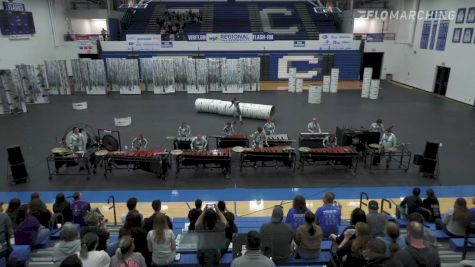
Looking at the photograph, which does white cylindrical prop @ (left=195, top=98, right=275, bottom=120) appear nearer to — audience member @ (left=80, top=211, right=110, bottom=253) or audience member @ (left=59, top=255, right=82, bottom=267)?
audience member @ (left=80, top=211, right=110, bottom=253)

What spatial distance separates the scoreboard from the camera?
20.5 m

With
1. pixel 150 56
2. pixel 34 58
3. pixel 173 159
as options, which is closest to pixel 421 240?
pixel 173 159

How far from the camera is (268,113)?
17031mm

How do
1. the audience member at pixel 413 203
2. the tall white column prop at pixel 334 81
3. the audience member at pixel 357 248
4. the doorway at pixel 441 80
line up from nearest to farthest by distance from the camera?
the audience member at pixel 357 248 → the audience member at pixel 413 203 → the doorway at pixel 441 80 → the tall white column prop at pixel 334 81

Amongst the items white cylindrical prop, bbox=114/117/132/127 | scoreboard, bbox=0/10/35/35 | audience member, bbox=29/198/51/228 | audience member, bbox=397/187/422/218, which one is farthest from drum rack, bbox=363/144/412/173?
scoreboard, bbox=0/10/35/35

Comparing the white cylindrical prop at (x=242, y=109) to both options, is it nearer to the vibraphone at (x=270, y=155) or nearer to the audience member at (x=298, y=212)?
the vibraphone at (x=270, y=155)

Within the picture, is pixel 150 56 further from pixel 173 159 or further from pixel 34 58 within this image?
pixel 173 159

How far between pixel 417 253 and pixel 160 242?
3.50 metres

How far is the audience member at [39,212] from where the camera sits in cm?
726

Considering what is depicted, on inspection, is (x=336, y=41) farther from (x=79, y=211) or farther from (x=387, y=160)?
(x=79, y=211)

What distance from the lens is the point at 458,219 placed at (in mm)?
6633

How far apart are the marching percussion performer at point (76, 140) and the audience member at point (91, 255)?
804 centimetres

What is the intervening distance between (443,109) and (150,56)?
775 inches

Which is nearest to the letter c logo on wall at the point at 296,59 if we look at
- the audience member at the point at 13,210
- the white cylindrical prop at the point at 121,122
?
the white cylindrical prop at the point at 121,122
